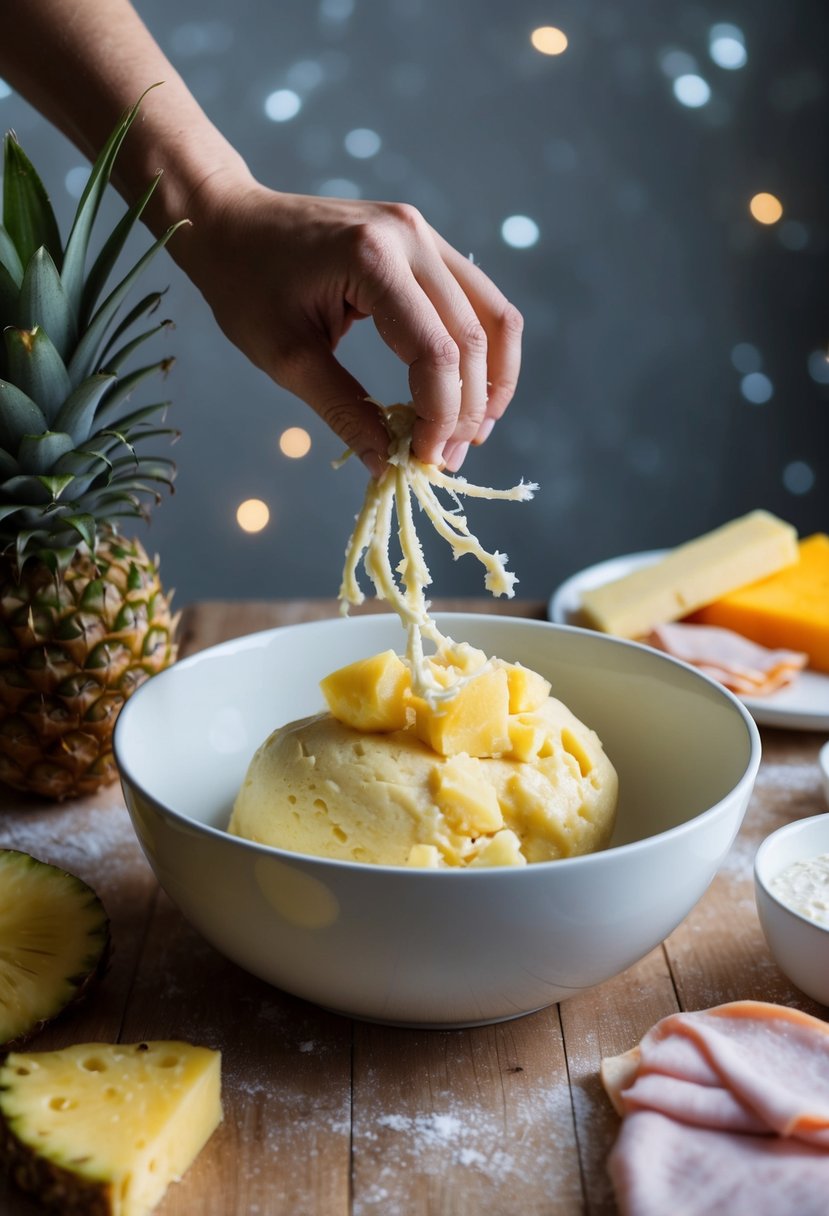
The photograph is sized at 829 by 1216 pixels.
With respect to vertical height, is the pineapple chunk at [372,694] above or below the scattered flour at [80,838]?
above

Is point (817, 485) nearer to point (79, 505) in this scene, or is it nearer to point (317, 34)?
point (317, 34)

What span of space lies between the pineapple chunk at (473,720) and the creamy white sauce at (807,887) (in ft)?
1.03

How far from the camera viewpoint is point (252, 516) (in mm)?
3236

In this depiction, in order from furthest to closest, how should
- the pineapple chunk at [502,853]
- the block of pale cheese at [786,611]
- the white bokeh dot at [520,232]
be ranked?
the white bokeh dot at [520,232] < the block of pale cheese at [786,611] < the pineapple chunk at [502,853]

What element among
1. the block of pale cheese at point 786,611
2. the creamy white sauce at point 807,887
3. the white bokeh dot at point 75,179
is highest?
the white bokeh dot at point 75,179

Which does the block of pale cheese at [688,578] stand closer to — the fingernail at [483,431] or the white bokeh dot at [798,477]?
the fingernail at [483,431]

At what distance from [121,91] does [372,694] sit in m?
0.91

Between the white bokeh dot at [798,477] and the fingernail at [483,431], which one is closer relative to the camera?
the fingernail at [483,431]

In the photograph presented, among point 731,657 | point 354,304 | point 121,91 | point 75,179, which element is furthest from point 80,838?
point 75,179

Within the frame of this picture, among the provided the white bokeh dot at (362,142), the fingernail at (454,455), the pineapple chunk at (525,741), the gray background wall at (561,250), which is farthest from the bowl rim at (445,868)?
the white bokeh dot at (362,142)

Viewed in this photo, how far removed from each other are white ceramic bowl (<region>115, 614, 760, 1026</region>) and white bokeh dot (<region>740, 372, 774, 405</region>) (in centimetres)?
204

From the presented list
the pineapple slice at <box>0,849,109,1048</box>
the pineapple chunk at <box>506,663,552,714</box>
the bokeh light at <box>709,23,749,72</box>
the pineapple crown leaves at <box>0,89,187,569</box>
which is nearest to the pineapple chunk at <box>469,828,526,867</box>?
the pineapple chunk at <box>506,663,552,714</box>

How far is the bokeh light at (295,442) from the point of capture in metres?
3.16

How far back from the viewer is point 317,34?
286cm
